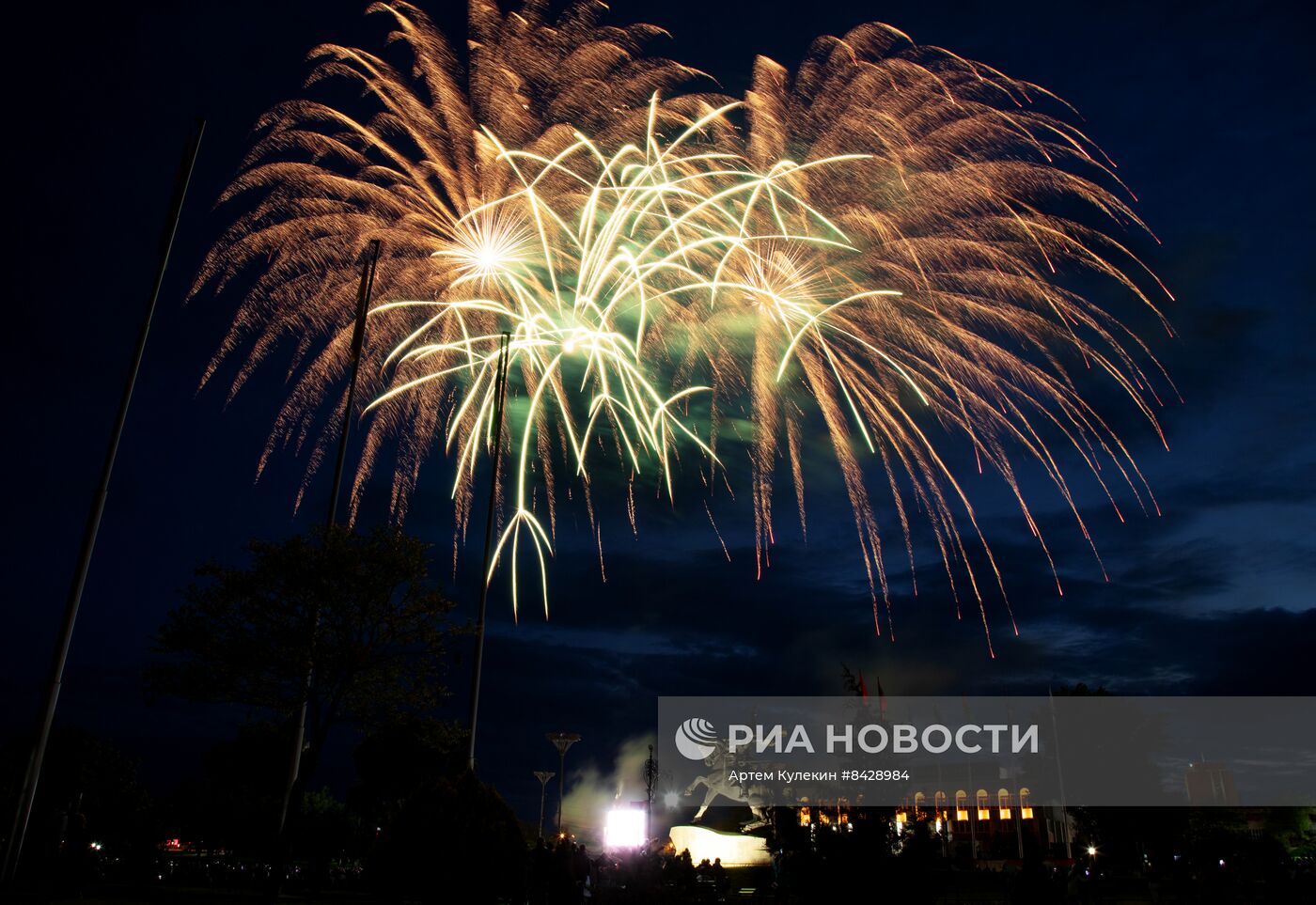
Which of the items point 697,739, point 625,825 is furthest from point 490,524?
point 697,739

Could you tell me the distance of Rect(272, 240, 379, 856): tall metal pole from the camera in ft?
67.5

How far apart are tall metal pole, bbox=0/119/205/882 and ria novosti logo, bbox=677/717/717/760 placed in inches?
2500

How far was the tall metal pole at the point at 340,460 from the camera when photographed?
67.5 feet

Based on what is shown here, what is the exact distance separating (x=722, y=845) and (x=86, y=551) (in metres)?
56.3

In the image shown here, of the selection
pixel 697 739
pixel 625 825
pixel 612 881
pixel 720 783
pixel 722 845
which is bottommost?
pixel 722 845

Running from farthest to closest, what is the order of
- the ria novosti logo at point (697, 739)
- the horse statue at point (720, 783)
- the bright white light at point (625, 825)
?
the horse statue at point (720, 783), the ria novosti logo at point (697, 739), the bright white light at point (625, 825)

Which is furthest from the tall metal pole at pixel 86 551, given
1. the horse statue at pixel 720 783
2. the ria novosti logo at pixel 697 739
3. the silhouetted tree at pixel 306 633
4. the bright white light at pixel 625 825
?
the horse statue at pixel 720 783

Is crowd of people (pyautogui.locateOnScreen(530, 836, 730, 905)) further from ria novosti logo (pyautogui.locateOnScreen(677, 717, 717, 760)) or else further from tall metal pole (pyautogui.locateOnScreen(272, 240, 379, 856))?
ria novosti logo (pyautogui.locateOnScreen(677, 717, 717, 760))

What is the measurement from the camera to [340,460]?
23.8m

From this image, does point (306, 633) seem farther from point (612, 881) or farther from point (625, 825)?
point (625, 825)

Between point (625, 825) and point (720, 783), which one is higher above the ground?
point (720, 783)

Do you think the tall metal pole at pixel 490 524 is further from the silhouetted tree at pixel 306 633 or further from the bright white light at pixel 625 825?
the bright white light at pixel 625 825

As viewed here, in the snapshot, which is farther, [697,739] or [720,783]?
[720,783]

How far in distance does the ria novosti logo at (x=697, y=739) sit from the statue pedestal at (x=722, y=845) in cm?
1007
